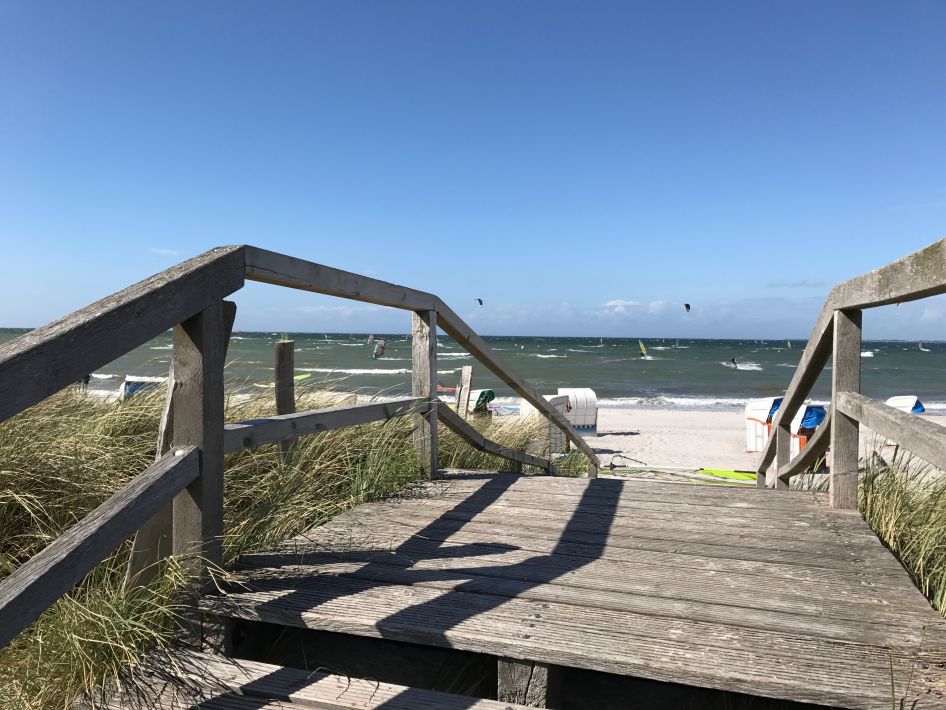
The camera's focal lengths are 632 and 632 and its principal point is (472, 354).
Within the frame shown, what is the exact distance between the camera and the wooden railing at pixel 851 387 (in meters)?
1.94

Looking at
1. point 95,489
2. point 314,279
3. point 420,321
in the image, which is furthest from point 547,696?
point 420,321

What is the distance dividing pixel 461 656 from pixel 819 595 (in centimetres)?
120

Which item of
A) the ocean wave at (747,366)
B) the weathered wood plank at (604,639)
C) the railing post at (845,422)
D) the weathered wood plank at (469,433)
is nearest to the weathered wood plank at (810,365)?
the railing post at (845,422)

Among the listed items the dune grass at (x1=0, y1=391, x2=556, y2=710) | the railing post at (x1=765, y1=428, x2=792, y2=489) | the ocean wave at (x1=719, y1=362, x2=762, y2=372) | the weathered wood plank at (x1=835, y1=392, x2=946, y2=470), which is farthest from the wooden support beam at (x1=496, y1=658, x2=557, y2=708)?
the ocean wave at (x1=719, y1=362, x2=762, y2=372)

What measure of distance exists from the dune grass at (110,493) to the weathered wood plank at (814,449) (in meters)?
2.30

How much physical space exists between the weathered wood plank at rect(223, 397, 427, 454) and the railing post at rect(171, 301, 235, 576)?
0.13 meters

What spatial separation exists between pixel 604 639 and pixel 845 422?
203 cm

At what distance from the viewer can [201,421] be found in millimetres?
1942

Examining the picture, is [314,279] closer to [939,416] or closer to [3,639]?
[3,639]

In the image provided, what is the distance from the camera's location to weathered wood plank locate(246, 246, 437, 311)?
216cm

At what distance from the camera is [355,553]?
96.8 inches

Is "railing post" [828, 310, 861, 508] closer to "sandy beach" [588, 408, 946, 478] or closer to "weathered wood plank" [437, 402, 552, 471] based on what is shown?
"weathered wood plank" [437, 402, 552, 471]

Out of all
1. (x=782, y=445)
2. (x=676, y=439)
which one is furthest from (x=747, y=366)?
(x=782, y=445)

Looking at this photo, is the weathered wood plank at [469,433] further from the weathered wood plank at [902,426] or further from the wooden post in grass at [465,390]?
the wooden post in grass at [465,390]
